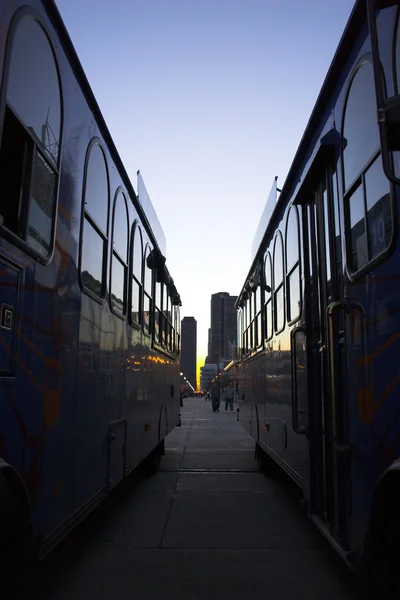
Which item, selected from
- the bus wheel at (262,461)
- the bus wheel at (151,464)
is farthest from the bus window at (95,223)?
the bus wheel at (262,461)

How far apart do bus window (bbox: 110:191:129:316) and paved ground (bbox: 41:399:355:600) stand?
1912mm

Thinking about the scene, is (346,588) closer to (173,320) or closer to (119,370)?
(119,370)

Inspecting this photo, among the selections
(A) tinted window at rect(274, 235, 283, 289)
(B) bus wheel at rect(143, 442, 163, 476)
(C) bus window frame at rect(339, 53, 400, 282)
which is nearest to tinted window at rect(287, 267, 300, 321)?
(A) tinted window at rect(274, 235, 283, 289)

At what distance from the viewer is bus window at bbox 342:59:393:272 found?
2.38 m

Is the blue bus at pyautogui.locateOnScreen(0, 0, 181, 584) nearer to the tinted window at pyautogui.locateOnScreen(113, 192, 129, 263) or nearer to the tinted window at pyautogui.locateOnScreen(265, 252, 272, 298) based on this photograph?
the tinted window at pyautogui.locateOnScreen(113, 192, 129, 263)

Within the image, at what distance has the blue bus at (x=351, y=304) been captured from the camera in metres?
2.16

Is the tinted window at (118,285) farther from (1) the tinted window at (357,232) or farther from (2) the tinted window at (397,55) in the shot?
(2) the tinted window at (397,55)

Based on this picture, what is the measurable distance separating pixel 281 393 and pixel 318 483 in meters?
1.43

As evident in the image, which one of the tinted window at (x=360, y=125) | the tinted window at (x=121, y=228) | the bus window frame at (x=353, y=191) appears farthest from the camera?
the tinted window at (x=121, y=228)

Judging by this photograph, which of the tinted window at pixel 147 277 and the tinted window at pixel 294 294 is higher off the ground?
the tinted window at pixel 147 277

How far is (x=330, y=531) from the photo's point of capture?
3201mm

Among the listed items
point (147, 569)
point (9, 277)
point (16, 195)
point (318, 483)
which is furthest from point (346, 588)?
point (16, 195)

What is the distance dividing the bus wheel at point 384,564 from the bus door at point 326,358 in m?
0.50

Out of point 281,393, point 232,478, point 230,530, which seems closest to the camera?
point 230,530
